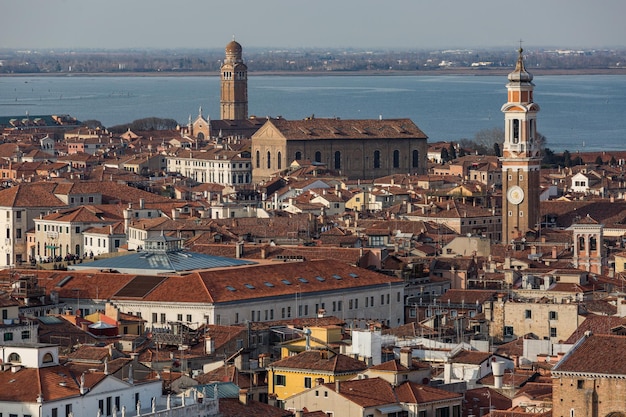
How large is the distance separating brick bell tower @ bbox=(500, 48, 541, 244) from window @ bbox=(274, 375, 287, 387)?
3353 centimetres

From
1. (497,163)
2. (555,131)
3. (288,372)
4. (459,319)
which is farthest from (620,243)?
(555,131)

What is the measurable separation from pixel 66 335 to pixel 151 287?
7.02 meters

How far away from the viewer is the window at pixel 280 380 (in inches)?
1134

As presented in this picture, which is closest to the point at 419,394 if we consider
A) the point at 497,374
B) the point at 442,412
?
the point at 442,412

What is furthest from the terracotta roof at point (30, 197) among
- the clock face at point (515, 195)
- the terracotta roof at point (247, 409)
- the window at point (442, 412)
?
the terracotta roof at point (247, 409)

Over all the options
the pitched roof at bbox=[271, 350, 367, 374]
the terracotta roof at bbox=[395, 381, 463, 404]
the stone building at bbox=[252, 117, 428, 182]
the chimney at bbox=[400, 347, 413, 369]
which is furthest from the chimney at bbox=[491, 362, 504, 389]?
the stone building at bbox=[252, 117, 428, 182]

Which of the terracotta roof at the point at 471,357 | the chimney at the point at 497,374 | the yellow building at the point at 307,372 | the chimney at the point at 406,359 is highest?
the chimney at the point at 406,359

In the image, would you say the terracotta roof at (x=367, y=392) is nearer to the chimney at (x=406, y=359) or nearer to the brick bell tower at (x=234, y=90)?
the chimney at (x=406, y=359)

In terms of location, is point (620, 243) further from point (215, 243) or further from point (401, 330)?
point (401, 330)

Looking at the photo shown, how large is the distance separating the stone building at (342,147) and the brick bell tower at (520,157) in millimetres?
29010

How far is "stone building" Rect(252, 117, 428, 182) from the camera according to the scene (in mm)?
93250

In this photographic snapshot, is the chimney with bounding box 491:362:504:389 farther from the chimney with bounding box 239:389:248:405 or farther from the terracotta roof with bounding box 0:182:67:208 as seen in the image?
the terracotta roof with bounding box 0:182:67:208

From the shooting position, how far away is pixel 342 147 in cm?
9456

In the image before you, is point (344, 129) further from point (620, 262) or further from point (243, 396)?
point (243, 396)
